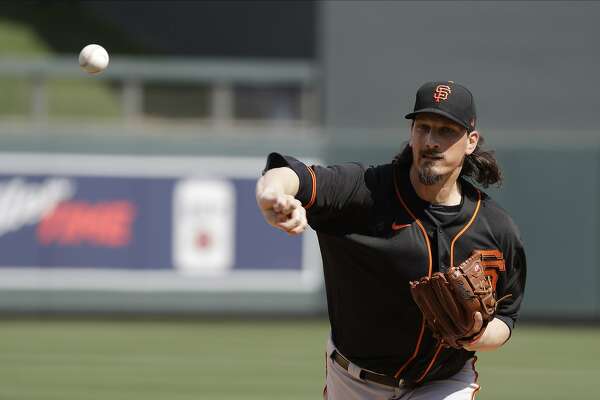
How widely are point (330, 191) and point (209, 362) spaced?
245 inches

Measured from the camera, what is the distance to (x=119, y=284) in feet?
45.9

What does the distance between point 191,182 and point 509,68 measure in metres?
4.67

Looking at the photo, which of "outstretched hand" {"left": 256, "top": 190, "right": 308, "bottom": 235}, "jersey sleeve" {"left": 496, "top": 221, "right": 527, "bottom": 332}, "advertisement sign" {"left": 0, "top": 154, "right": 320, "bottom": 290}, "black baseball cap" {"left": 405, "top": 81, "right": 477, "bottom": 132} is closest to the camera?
"outstretched hand" {"left": 256, "top": 190, "right": 308, "bottom": 235}

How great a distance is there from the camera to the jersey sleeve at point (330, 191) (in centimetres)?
386

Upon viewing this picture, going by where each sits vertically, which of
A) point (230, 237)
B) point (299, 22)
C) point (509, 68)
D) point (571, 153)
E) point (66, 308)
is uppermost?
point (299, 22)

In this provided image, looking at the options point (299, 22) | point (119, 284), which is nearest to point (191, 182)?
point (119, 284)

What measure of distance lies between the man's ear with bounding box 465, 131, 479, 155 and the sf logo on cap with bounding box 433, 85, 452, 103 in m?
0.27

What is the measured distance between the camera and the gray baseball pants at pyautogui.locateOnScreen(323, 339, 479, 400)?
430 centimetres

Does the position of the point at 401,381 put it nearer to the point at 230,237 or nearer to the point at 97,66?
the point at 97,66

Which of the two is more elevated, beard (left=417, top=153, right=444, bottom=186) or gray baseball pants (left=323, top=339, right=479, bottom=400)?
beard (left=417, top=153, right=444, bottom=186)

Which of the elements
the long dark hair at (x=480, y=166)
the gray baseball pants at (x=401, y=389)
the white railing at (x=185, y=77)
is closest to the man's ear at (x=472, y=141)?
the long dark hair at (x=480, y=166)

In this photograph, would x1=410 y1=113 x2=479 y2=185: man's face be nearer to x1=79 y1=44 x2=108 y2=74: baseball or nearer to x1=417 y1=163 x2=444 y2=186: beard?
x1=417 y1=163 x2=444 y2=186: beard

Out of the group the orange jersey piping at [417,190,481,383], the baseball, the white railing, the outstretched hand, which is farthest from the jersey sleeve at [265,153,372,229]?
the white railing

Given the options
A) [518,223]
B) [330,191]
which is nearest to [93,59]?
[330,191]
